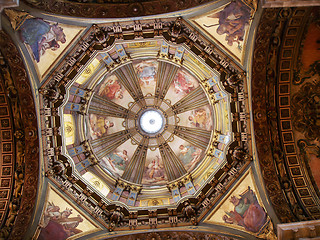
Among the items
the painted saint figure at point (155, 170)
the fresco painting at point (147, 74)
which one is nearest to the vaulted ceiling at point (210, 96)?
the fresco painting at point (147, 74)

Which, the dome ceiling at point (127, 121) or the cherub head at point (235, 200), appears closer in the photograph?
the dome ceiling at point (127, 121)

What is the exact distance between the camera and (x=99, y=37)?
13672 millimetres

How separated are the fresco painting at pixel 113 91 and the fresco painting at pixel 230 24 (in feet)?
27.0

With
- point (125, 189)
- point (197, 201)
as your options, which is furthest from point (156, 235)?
point (125, 189)

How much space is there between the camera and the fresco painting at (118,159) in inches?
789

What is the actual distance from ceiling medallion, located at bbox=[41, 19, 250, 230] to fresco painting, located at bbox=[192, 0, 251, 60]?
2.14 feet

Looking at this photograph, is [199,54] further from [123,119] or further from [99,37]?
[123,119]

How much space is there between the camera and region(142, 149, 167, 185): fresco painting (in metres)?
20.3

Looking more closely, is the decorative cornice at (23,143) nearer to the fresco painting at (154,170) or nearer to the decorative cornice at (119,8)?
the decorative cornice at (119,8)

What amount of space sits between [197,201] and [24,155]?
9734mm

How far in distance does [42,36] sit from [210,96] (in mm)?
10344

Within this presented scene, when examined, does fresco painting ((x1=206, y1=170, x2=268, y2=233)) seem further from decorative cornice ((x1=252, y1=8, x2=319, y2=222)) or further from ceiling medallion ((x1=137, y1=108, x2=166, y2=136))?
ceiling medallion ((x1=137, y1=108, x2=166, y2=136))

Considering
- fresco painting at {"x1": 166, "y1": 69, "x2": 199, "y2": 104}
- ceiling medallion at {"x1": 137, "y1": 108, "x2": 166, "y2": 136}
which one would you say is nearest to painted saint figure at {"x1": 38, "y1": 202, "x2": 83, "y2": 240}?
ceiling medallion at {"x1": 137, "y1": 108, "x2": 166, "y2": 136}

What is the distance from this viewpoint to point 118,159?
21.0 meters
